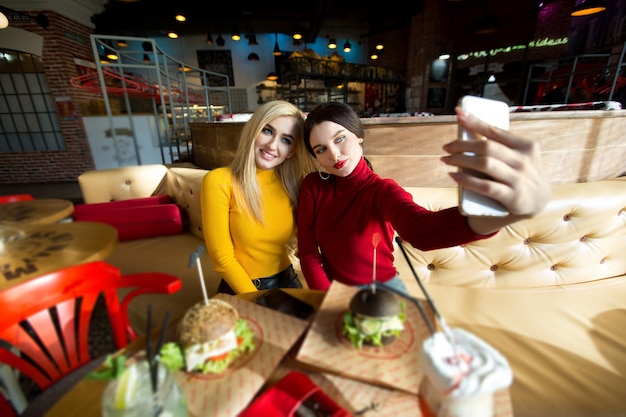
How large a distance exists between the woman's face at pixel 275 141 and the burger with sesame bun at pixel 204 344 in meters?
0.79

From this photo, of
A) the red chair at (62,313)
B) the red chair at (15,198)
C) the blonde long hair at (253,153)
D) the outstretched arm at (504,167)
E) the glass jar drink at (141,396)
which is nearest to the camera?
the glass jar drink at (141,396)

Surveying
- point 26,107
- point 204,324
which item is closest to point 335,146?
point 204,324

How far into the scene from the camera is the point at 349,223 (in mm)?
1220

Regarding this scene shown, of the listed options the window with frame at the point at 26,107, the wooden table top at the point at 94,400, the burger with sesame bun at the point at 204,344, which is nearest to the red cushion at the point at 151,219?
the wooden table top at the point at 94,400

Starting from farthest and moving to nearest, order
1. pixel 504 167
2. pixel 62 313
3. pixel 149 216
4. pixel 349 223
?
pixel 149 216
pixel 349 223
pixel 62 313
pixel 504 167

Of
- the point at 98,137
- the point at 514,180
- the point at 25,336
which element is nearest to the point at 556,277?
the point at 514,180

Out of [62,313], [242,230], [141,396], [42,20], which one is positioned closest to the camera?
[141,396]

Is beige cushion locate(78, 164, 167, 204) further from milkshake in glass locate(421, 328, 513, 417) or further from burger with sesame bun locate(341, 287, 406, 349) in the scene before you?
milkshake in glass locate(421, 328, 513, 417)

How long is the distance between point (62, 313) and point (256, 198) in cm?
77

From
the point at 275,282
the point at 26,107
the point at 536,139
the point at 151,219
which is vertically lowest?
the point at 275,282

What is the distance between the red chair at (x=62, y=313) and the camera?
69 cm

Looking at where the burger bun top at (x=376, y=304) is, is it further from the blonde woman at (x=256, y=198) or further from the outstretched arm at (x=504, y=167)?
the blonde woman at (x=256, y=198)

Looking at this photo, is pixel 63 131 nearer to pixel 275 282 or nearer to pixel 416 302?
pixel 275 282

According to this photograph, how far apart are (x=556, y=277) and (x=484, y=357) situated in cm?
169
